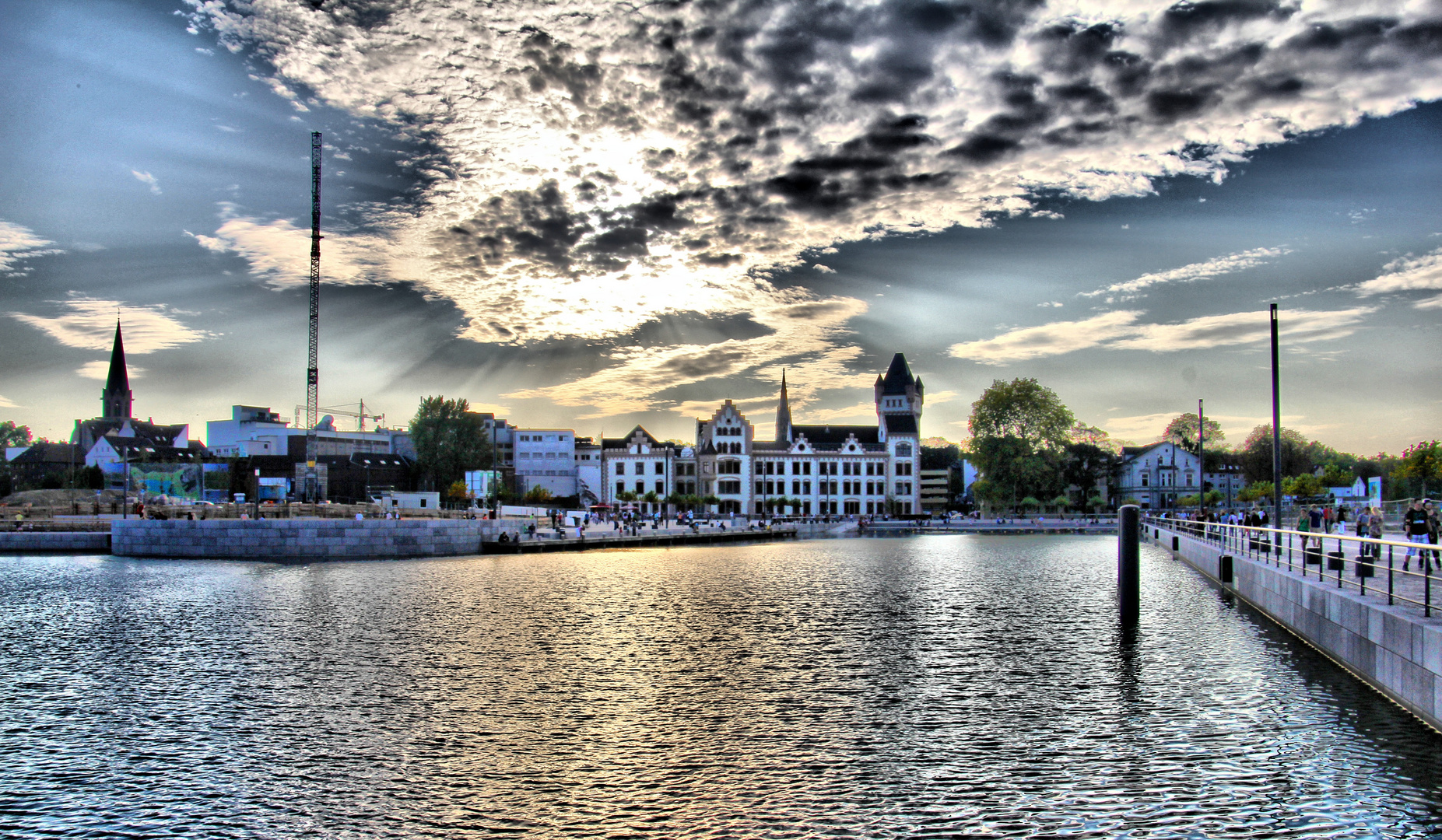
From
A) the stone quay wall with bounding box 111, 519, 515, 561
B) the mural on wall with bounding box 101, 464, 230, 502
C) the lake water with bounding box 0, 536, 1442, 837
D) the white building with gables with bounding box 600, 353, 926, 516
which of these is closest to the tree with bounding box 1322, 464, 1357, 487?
the white building with gables with bounding box 600, 353, 926, 516

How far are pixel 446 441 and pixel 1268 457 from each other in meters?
106

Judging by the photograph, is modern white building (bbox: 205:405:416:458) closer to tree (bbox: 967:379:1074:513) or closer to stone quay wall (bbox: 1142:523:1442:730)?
tree (bbox: 967:379:1074:513)

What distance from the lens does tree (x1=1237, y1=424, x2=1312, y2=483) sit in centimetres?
12306

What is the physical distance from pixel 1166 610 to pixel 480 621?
2189cm

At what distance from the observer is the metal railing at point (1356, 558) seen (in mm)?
14758

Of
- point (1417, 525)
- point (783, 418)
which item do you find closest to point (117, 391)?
point (783, 418)

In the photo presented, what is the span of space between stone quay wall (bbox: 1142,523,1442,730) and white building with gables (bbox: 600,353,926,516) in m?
97.0

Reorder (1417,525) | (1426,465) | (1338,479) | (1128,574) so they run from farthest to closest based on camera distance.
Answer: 1. (1338,479)
2. (1426,465)
3. (1128,574)
4. (1417,525)

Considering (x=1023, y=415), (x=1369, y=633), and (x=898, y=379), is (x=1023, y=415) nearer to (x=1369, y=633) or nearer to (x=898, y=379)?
(x=898, y=379)

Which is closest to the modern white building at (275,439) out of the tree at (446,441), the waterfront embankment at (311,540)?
the tree at (446,441)

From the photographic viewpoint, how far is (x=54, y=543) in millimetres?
59250

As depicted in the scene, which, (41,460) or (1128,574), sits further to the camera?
(41,460)

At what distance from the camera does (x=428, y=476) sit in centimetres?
12825

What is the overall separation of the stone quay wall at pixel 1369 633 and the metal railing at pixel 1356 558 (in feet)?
1.12
